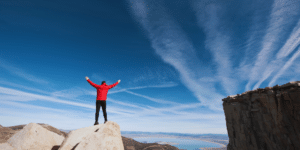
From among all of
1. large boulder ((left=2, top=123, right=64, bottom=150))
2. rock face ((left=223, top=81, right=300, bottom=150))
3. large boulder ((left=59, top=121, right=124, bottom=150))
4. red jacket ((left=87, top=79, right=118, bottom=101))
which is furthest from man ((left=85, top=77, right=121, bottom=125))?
rock face ((left=223, top=81, right=300, bottom=150))

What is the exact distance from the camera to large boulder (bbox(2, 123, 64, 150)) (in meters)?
9.16

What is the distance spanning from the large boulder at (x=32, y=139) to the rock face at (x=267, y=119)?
697 inches

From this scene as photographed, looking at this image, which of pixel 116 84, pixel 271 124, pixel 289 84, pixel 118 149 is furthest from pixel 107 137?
pixel 289 84

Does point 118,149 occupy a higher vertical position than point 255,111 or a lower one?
lower

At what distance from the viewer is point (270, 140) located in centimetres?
1055

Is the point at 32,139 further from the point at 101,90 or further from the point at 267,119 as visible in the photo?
the point at 267,119

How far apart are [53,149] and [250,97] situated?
18180 millimetres

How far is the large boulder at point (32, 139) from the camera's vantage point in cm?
916

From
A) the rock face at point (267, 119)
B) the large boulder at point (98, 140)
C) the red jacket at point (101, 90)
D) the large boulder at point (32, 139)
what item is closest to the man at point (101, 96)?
the red jacket at point (101, 90)

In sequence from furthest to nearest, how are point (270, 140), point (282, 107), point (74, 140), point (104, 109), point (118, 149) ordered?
point (104, 109), point (270, 140), point (282, 107), point (74, 140), point (118, 149)

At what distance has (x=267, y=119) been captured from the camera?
35.6 ft

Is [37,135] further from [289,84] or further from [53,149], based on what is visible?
[289,84]

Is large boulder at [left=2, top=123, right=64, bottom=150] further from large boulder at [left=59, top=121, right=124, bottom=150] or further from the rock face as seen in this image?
the rock face

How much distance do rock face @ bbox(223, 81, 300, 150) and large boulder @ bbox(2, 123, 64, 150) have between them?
17.7 m
